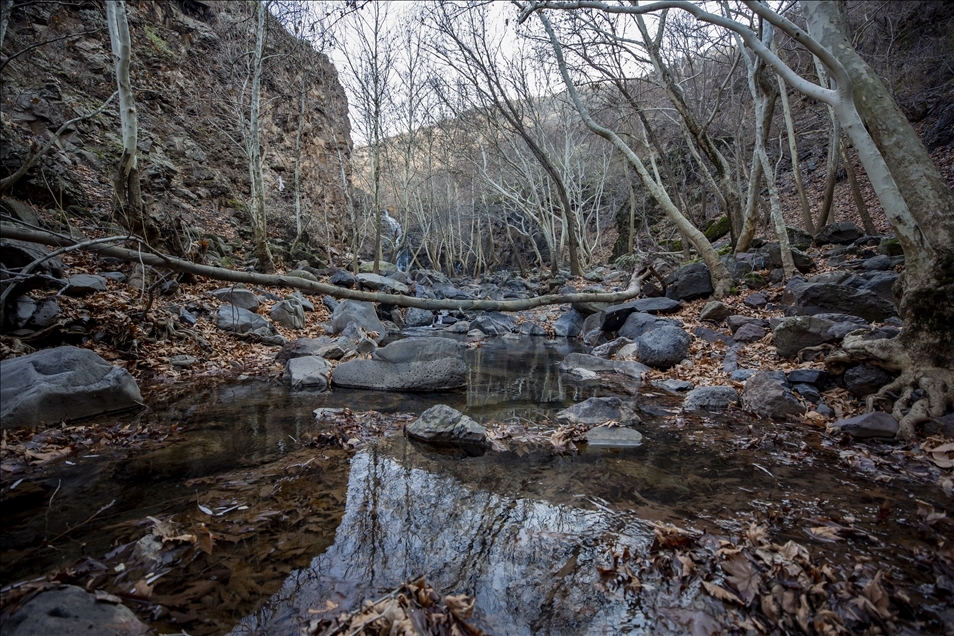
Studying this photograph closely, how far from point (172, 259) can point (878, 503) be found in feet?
18.7

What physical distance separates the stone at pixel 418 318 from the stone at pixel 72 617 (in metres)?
12.4

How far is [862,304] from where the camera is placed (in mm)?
6113

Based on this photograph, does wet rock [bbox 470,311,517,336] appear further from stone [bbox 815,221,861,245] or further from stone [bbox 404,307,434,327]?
stone [bbox 815,221,861,245]

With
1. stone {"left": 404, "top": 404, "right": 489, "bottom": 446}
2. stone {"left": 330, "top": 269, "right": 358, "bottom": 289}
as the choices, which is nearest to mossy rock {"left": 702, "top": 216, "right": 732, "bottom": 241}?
stone {"left": 330, "top": 269, "right": 358, "bottom": 289}

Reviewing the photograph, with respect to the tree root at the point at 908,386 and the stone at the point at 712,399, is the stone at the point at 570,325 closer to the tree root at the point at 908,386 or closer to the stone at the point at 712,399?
the stone at the point at 712,399

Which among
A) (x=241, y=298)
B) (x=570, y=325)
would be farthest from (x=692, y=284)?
(x=241, y=298)

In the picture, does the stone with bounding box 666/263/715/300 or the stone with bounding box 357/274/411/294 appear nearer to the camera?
the stone with bounding box 666/263/715/300

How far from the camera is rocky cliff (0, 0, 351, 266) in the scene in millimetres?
10562

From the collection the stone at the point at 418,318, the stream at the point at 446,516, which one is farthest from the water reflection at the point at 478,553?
the stone at the point at 418,318

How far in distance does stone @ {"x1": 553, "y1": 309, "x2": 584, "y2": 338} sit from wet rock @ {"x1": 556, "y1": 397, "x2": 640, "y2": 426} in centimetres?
702

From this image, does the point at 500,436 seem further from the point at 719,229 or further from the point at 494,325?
the point at 719,229

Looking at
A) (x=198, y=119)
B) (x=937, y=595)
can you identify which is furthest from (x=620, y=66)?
(x=198, y=119)

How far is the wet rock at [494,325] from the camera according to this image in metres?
13.5

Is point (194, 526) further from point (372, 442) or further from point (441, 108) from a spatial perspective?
point (441, 108)
